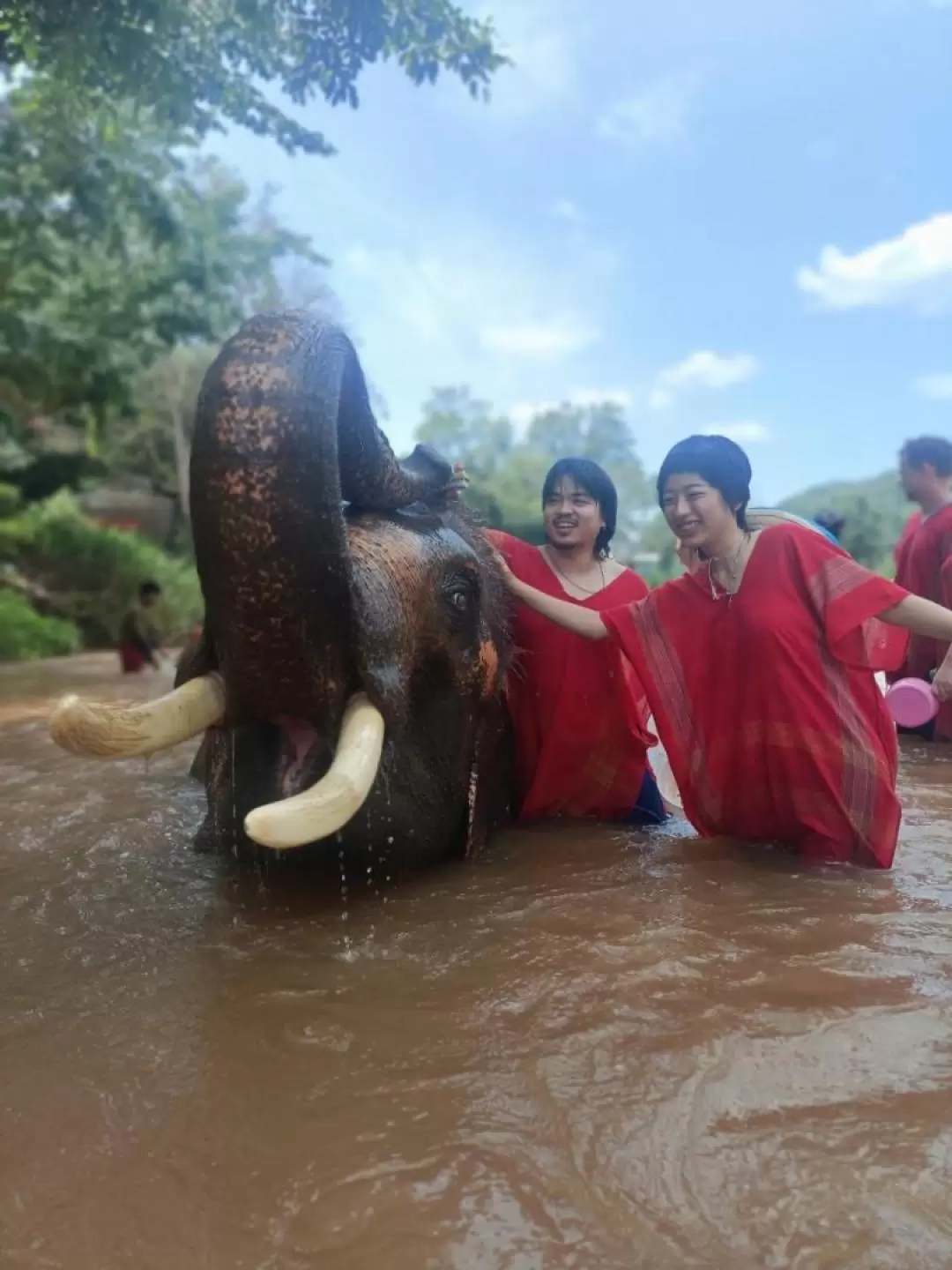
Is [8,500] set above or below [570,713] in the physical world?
above

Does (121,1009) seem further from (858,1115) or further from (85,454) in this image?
(85,454)

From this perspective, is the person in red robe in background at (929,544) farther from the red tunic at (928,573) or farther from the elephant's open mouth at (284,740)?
the elephant's open mouth at (284,740)

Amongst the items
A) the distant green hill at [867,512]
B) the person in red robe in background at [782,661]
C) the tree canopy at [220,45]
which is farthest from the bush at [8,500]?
the person in red robe in background at [782,661]

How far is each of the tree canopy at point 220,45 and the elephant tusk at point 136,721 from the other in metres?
5.40

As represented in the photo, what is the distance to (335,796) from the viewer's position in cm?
217

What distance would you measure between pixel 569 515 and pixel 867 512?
34.5 meters

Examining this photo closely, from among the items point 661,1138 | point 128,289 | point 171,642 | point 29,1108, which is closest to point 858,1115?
point 661,1138

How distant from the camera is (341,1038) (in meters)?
1.99

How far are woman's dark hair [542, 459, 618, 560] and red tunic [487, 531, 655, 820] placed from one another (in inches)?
9.0

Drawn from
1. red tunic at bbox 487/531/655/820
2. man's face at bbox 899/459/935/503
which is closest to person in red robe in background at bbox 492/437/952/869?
red tunic at bbox 487/531/655/820

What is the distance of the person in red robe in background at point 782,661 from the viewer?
313 centimetres

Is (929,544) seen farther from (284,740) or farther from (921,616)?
(284,740)

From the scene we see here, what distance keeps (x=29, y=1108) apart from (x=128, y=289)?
40.6 feet

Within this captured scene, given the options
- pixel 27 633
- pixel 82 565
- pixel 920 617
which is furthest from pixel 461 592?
pixel 82 565
